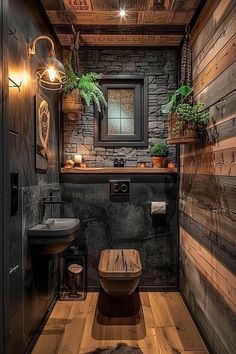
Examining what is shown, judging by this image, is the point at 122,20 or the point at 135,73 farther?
the point at 135,73

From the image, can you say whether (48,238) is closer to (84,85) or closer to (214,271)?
(214,271)

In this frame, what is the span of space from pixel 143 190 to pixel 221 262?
150 cm

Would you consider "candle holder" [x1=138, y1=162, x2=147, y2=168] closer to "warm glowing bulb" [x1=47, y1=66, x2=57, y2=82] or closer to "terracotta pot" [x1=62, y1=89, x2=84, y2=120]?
"terracotta pot" [x1=62, y1=89, x2=84, y2=120]

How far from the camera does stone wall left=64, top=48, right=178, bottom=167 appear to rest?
3.44m

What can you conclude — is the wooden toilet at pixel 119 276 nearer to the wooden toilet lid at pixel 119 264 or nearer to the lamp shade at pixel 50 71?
the wooden toilet lid at pixel 119 264

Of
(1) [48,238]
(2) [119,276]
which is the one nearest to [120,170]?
(2) [119,276]

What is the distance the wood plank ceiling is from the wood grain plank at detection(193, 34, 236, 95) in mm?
641

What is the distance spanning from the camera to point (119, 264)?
8.67ft

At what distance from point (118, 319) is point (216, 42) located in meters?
2.34

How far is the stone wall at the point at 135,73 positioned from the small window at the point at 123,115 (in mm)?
78

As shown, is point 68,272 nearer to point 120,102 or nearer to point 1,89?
point 120,102

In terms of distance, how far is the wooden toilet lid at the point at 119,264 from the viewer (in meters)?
2.46

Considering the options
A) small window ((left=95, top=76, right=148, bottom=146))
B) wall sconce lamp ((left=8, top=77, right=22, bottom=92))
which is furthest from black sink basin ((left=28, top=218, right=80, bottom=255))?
small window ((left=95, top=76, right=148, bottom=146))

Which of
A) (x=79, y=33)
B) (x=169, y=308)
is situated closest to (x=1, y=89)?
(x=79, y=33)
